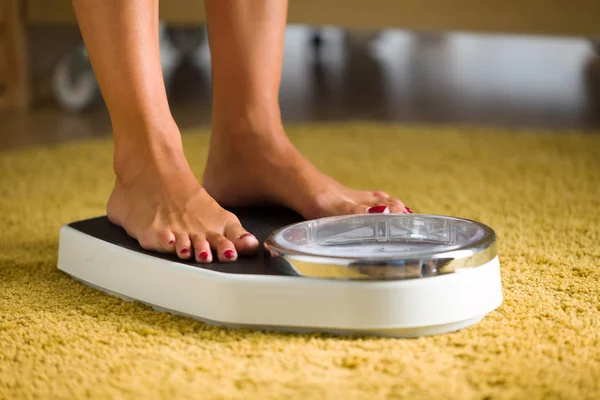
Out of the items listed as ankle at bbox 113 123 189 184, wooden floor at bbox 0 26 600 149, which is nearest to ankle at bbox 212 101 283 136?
ankle at bbox 113 123 189 184

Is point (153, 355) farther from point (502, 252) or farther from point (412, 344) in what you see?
point (502, 252)

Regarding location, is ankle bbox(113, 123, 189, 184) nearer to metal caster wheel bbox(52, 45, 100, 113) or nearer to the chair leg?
metal caster wheel bbox(52, 45, 100, 113)

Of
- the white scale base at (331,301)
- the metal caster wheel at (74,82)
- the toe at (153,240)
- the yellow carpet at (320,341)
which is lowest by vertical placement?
the yellow carpet at (320,341)

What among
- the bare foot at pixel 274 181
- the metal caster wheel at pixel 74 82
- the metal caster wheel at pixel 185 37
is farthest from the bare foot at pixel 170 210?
the metal caster wheel at pixel 185 37

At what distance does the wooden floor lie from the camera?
85.9 inches

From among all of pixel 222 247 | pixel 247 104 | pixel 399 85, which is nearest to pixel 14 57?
pixel 399 85

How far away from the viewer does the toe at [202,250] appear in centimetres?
82

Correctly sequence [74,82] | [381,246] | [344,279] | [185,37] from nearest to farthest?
[344,279], [381,246], [74,82], [185,37]

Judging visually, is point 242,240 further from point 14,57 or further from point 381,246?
point 14,57

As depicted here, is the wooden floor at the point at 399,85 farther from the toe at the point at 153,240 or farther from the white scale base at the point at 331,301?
the white scale base at the point at 331,301

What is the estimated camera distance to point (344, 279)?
28.8 inches

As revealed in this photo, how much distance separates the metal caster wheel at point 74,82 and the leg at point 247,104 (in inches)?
48.7

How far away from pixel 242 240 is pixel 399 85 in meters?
2.08

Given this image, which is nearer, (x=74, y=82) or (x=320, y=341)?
(x=320, y=341)
